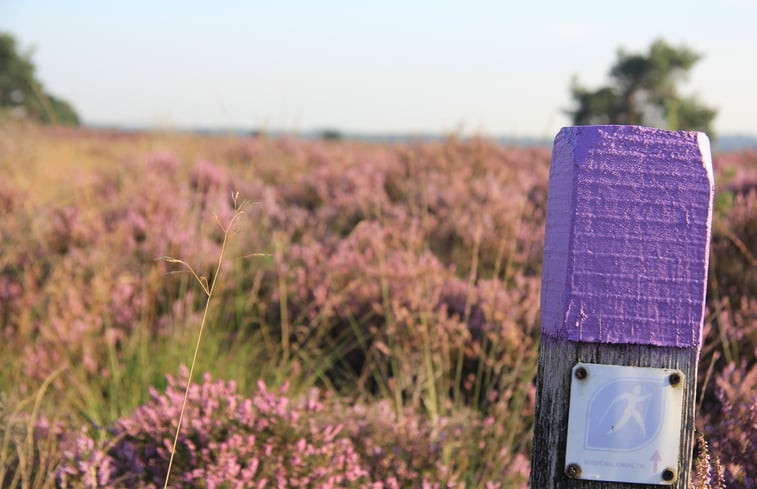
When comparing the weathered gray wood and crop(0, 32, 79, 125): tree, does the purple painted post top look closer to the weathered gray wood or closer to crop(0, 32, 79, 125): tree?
the weathered gray wood

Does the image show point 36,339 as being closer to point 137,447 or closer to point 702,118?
point 137,447

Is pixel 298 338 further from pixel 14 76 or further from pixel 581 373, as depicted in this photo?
pixel 14 76

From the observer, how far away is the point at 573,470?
4.91 ft

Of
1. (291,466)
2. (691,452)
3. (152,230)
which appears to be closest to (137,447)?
(291,466)

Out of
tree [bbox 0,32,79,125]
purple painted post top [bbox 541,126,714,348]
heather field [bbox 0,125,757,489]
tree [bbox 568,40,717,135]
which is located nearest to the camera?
purple painted post top [bbox 541,126,714,348]

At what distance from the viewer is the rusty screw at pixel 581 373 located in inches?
59.3

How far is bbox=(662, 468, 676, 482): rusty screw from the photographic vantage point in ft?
4.97

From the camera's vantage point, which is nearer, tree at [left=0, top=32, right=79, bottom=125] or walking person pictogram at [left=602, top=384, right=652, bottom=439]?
walking person pictogram at [left=602, top=384, right=652, bottom=439]

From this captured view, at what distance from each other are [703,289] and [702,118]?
29.3 meters

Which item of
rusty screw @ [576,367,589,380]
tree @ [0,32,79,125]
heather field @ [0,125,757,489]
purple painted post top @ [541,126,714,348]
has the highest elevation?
tree @ [0,32,79,125]

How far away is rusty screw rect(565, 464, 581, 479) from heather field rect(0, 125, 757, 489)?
17.0 inches

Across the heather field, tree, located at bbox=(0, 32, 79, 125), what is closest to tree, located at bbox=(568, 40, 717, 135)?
the heather field

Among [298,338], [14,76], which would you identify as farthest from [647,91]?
[14,76]

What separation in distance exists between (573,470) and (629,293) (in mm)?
377
